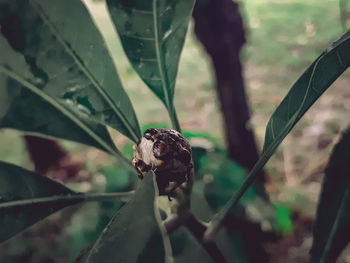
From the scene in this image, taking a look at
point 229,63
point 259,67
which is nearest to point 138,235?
point 229,63

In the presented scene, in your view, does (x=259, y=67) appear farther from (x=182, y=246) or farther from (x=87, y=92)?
(x=87, y=92)

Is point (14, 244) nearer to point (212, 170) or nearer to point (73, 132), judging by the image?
point (212, 170)

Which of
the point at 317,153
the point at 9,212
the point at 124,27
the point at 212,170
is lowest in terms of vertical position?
the point at 317,153

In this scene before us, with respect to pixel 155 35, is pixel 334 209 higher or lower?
lower

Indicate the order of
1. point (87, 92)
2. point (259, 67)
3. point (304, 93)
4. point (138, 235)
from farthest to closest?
point (259, 67)
point (87, 92)
point (304, 93)
point (138, 235)

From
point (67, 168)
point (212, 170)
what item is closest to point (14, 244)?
point (67, 168)

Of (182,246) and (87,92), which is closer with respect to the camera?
(87,92)

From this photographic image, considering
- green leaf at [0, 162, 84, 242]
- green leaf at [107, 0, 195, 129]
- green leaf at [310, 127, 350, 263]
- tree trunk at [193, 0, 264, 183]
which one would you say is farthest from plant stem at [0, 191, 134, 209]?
tree trunk at [193, 0, 264, 183]

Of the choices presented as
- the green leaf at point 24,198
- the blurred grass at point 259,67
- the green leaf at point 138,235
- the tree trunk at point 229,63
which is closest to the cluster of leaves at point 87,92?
the green leaf at point 24,198
